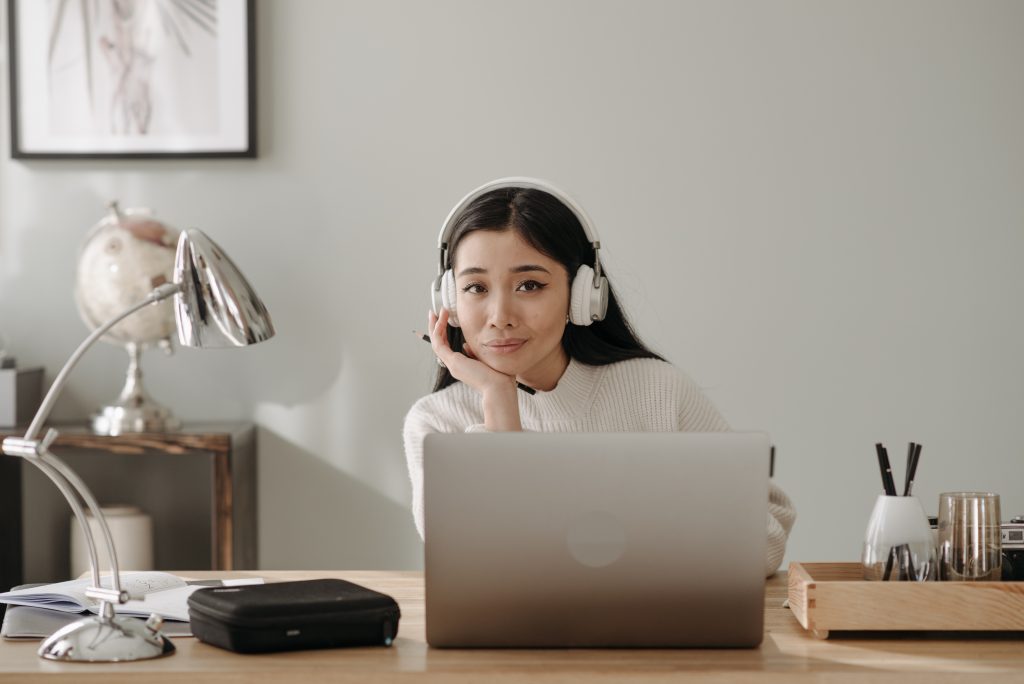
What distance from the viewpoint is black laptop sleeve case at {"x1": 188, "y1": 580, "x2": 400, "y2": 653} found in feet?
3.54

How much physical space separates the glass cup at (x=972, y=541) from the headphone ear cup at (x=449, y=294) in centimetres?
80

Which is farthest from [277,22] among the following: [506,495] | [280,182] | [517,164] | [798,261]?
[506,495]

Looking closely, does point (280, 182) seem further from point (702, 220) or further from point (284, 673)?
point (284, 673)

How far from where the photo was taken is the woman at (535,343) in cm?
169

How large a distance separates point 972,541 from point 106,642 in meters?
0.90

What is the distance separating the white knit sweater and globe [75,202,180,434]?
101cm

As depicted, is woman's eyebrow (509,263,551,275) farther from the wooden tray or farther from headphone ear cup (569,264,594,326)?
the wooden tray

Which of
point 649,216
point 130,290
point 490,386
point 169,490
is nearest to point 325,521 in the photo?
point 169,490

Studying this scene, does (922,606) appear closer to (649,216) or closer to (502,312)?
(502,312)

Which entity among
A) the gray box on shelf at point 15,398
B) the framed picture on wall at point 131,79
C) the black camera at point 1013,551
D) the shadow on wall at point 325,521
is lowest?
the shadow on wall at point 325,521

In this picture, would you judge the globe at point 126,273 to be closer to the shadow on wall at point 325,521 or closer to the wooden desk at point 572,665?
the shadow on wall at point 325,521

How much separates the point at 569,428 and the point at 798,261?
4.32 feet

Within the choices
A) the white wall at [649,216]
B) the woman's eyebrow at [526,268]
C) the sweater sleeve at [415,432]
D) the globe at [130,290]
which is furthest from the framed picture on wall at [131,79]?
the woman's eyebrow at [526,268]

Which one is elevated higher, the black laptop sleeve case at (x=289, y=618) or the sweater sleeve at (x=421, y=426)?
the sweater sleeve at (x=421, y=426)
